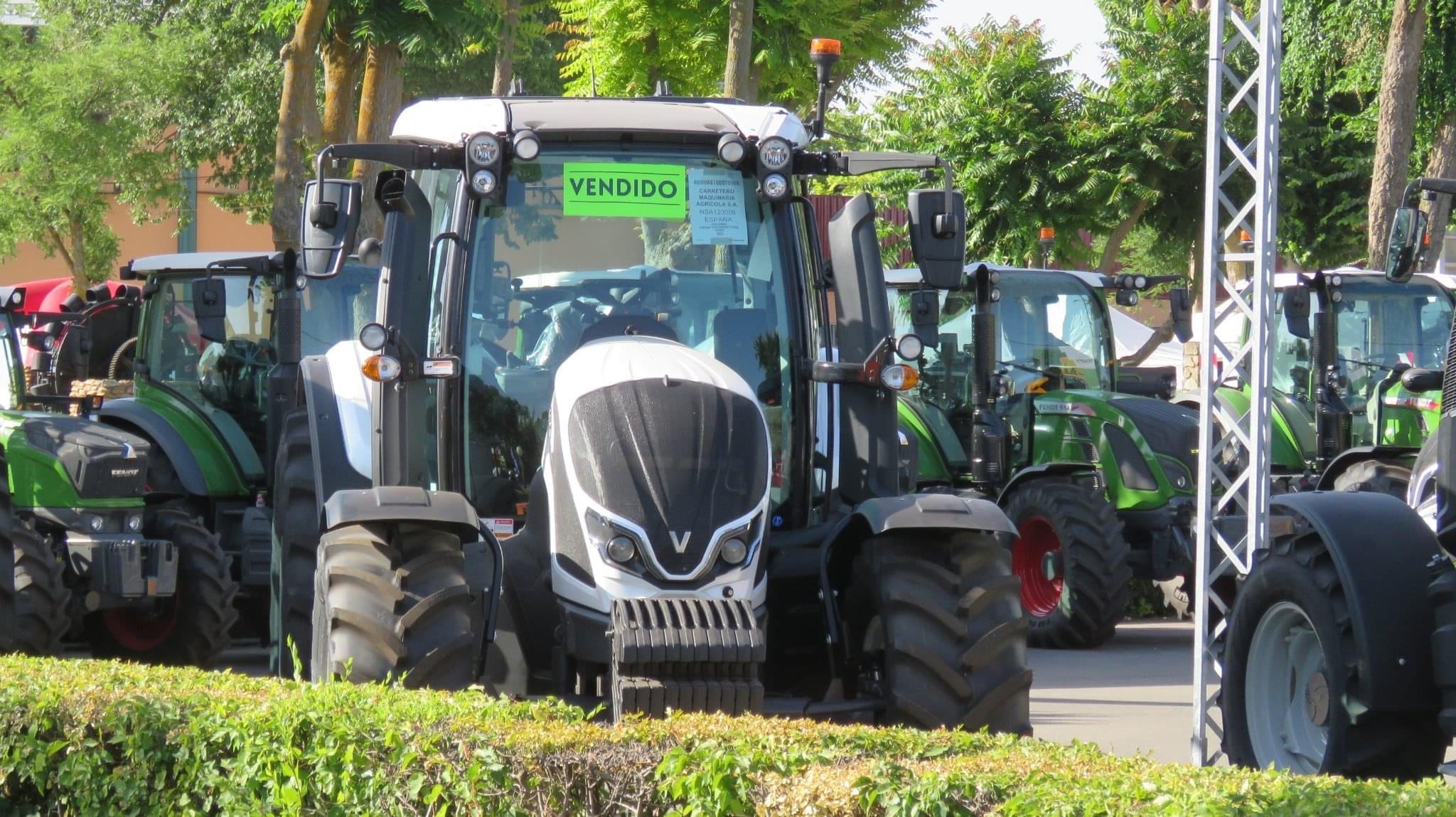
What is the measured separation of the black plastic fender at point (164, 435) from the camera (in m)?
12.2

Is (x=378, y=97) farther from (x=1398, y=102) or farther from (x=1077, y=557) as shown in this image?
(x=1398, y=102)

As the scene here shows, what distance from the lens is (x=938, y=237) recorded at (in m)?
6.96

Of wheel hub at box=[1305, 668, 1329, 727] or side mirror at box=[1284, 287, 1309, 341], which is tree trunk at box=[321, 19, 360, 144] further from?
wheel hub at box=[1305, 668, 1329, 727]

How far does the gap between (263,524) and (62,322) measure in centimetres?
371

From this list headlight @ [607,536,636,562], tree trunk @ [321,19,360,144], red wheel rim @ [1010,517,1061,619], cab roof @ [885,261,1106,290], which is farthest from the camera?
tree trunk @ [321,19,360,144]

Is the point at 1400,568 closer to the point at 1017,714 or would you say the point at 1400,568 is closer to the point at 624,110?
the point at 1017,714

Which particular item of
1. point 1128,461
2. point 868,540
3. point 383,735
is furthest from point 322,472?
point 1128,461

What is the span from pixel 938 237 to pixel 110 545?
5.77 meters

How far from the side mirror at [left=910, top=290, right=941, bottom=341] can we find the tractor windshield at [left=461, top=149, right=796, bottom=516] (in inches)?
167

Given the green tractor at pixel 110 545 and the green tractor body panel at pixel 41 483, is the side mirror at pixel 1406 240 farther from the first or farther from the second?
the green tractor body panel at pixel 41 483

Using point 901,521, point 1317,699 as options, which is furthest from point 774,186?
point 1317,699

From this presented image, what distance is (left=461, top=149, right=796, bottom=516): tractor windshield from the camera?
6.81 meters

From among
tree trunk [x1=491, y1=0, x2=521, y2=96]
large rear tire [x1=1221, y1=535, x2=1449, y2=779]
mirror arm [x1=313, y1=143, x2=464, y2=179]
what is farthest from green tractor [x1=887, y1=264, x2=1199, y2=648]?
tree trunk [x1=491, y1=0, x2=521, y2=96]

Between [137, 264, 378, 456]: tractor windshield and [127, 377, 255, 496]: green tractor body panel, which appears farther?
[137, 264, 378, 456]: tractor windshield
